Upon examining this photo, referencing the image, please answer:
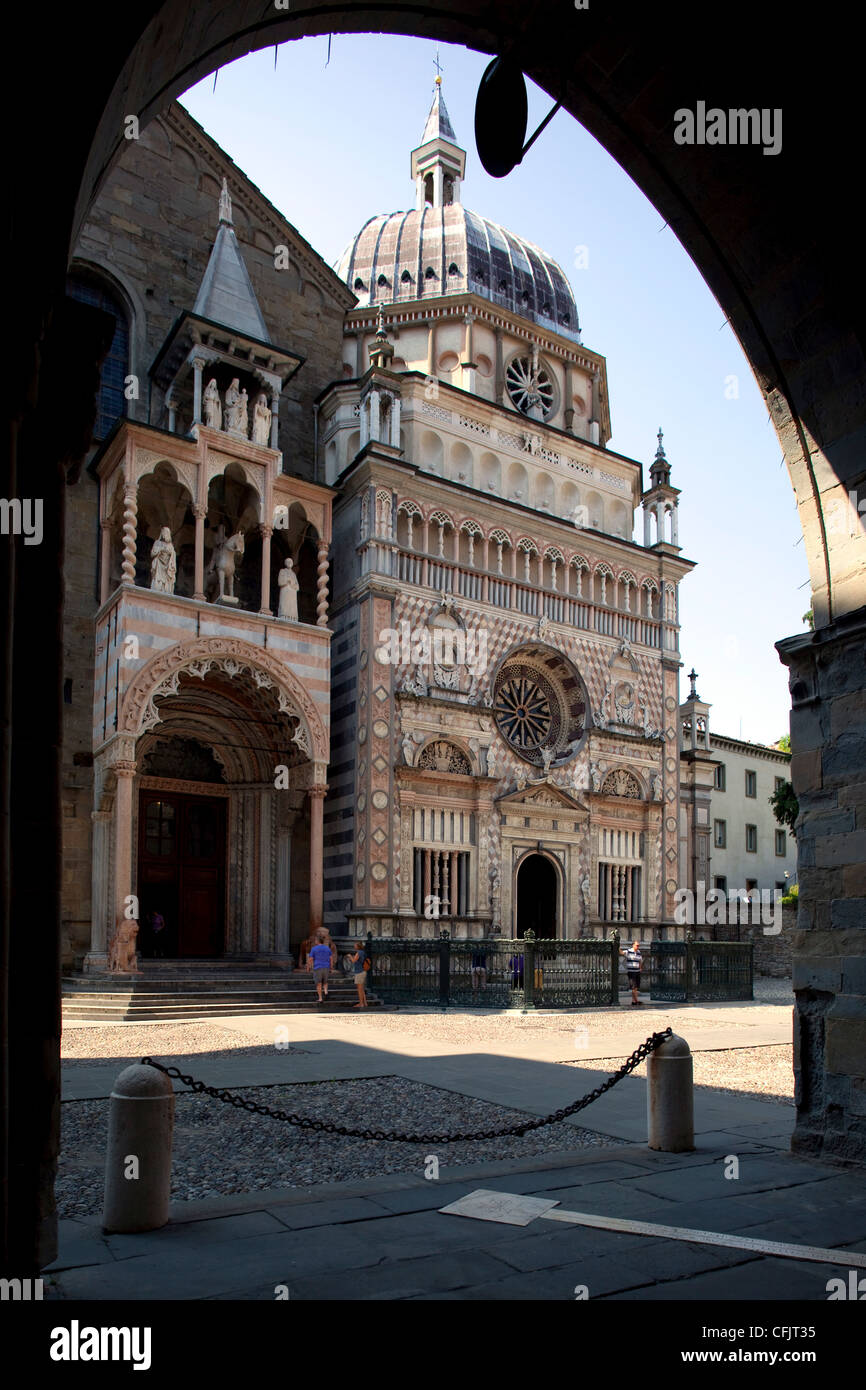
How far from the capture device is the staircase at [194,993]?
18.6 metres

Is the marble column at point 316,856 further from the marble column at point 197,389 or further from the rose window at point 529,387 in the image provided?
the rose window at point 529,387

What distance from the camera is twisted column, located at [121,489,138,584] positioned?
2219 centimetres

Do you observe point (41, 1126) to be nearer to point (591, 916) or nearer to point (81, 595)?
point (81, 595)

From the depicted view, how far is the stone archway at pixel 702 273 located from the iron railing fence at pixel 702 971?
60.1ft

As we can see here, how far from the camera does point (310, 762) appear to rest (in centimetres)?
2433

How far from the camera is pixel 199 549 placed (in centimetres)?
2270

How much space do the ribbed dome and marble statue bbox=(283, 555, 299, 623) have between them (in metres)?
13.8

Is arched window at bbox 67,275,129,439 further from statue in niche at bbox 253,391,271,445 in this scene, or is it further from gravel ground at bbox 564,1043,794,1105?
gravel ground at bbox 564,1043,794,1105

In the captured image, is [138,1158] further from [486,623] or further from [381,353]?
[381,353]

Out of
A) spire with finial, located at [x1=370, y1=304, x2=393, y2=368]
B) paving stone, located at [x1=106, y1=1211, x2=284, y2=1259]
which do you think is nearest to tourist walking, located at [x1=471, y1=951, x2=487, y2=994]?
spire with finial, located at [x1=370, y1=304, x2=393, y2=368]

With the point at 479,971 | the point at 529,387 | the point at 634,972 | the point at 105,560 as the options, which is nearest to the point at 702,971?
the point at 634,972

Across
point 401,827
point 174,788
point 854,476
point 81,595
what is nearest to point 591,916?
point 401,827

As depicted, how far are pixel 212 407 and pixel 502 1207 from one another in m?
21.1

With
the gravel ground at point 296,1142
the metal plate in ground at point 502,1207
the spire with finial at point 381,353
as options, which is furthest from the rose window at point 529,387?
→ the metal plate in ground at point 502,1207
